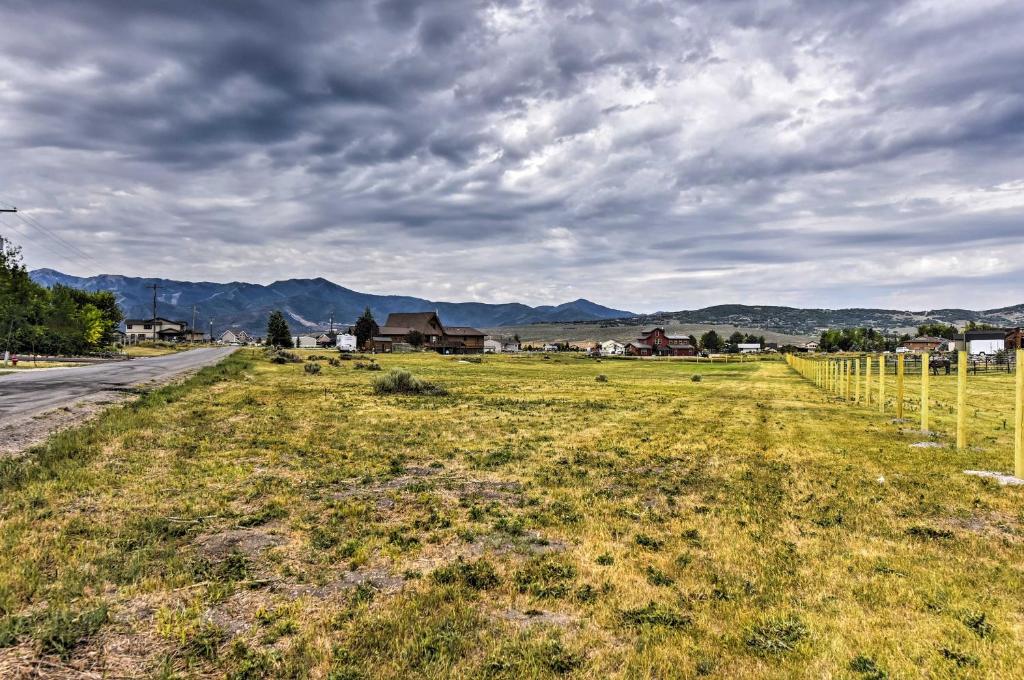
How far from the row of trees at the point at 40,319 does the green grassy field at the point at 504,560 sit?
183 ft

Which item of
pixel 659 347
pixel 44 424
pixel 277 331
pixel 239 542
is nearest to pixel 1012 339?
pixel 659 347

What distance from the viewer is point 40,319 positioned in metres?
63.2

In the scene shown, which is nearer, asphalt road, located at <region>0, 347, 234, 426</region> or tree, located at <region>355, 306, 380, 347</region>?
asphalt road, located at <region>0, 347, 234, 426</region>

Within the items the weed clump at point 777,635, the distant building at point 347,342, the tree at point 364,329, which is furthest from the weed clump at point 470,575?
the distant building at point 347,342

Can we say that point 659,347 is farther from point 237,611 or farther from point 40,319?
point 237,611

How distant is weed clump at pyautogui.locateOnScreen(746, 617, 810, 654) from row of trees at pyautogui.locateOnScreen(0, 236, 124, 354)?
65.2 meters

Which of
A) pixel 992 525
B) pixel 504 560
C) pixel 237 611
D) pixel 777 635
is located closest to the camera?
pixel 777 635

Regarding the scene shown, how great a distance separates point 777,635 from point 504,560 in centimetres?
354

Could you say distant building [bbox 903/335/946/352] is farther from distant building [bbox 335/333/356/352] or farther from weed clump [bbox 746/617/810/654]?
weed clump [bbox 746/617/810/654]

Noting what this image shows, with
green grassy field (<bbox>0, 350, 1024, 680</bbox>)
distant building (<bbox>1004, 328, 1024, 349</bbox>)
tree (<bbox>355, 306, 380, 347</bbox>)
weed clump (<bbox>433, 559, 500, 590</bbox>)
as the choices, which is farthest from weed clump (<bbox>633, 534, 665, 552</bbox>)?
distant building (<bbox>1004, 328, 1024, 349</bbox>)

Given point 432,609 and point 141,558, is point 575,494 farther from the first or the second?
point 141,558

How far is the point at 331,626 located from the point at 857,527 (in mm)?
8348

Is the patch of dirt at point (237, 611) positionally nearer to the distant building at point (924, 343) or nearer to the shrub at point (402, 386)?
the shrub at point (402, 386)

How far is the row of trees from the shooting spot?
185 feet
